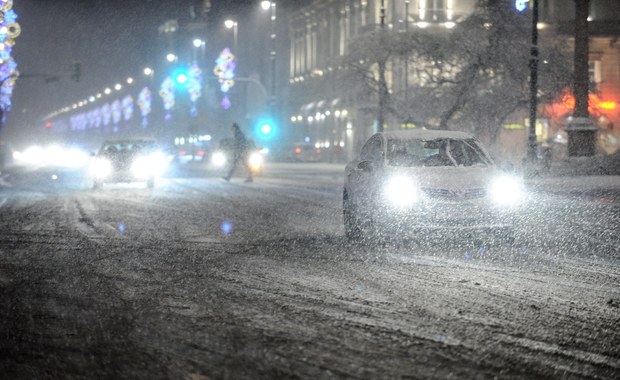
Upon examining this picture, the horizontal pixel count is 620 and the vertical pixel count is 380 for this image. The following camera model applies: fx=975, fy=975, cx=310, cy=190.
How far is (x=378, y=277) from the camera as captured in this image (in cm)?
1001

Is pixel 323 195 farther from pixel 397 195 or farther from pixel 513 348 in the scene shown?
pixel 513 348

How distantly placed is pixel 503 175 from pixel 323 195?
12.4 meters

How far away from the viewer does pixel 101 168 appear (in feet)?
95.0

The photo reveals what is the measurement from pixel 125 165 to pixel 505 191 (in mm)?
18378

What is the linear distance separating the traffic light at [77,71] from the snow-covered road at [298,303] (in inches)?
1677

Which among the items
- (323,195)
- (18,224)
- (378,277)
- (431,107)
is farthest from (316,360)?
(431,107)

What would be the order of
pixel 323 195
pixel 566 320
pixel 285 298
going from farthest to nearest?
pixel 323 195 < pixel 285 298 < pixel 566 320

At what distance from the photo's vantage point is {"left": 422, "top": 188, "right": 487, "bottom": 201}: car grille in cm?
1274

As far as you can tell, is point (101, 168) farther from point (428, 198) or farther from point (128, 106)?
point (128, 106)

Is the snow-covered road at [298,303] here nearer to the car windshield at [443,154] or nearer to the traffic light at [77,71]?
the car windshield at [443,154]

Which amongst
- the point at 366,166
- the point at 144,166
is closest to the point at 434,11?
the point at 144,166

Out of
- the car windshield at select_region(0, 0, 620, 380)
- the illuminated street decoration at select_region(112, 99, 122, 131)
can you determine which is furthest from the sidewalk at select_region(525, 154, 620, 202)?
the illuminated street decoration at select_region(112, 99, 122, 131)

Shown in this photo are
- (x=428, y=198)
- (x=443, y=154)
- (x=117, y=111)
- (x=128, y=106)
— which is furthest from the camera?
(x=117, y=111)

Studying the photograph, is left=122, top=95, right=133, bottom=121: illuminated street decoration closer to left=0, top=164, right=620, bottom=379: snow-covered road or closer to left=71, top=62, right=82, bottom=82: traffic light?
left=71, top=62, right=82, bottom=82: traffic light
